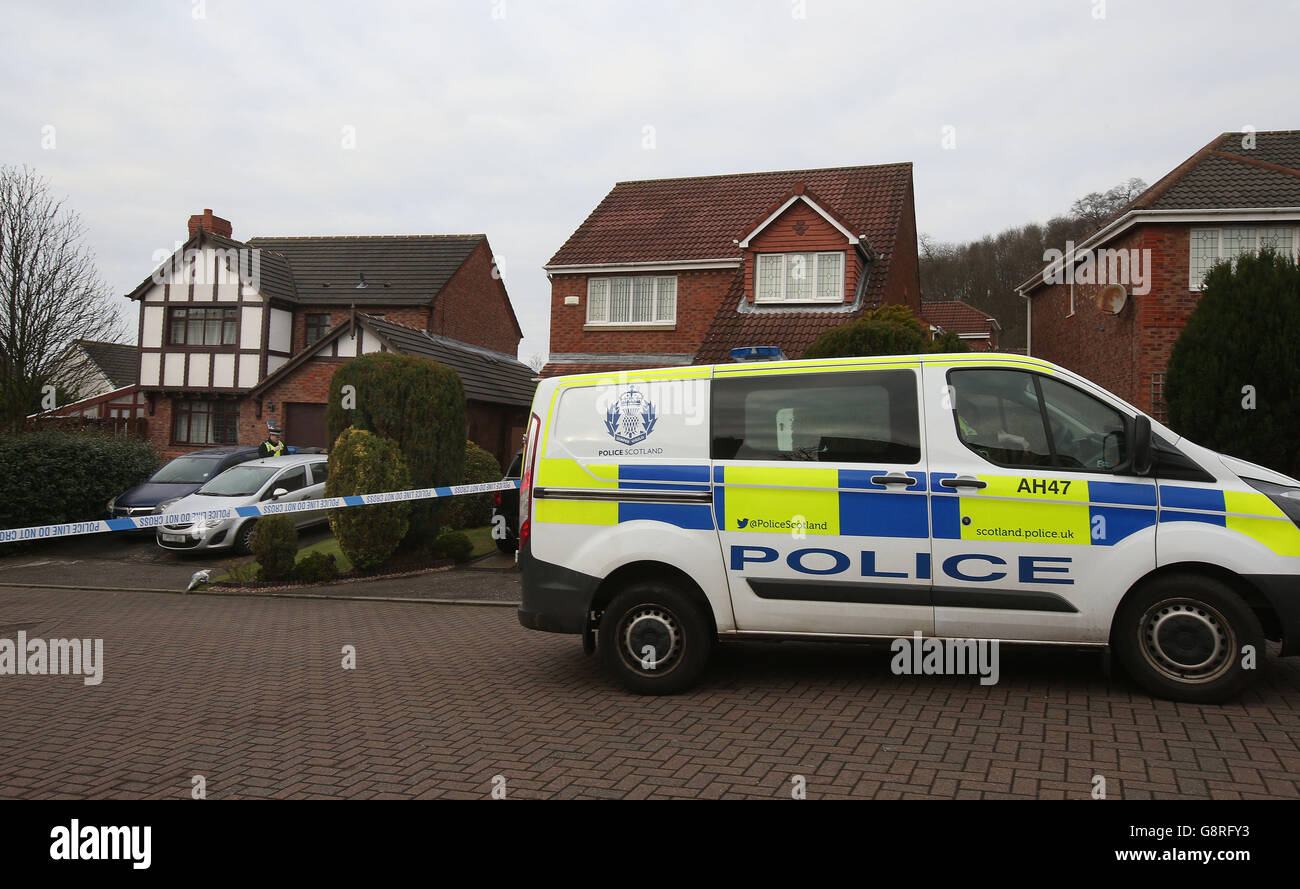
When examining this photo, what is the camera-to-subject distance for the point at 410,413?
46.2 feet

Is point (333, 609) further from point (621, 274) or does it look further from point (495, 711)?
point (621, 274)

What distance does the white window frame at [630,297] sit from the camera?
23.6 metres

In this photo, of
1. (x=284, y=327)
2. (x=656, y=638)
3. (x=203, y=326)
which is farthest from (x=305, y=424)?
(x=656, y=638)

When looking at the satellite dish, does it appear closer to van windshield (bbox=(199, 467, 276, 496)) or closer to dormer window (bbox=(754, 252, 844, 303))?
dormer window (bbox=(754, 252, 844, 303))

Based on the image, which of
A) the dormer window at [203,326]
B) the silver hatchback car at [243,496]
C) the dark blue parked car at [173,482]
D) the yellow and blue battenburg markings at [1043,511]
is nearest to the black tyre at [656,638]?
the yellow and blue battenburg markings at [1043,511]

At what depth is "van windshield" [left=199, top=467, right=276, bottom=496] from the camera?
1638cm

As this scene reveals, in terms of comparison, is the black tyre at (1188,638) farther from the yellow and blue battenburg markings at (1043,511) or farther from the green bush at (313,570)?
the green bush at (313,570)

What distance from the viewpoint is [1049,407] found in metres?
5.90

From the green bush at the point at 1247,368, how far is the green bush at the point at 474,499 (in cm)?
1164

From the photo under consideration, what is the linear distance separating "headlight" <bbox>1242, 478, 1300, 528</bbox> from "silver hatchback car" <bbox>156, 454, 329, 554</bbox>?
12.8m

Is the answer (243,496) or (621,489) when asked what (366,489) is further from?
(621,489)

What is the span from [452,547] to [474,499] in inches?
159
